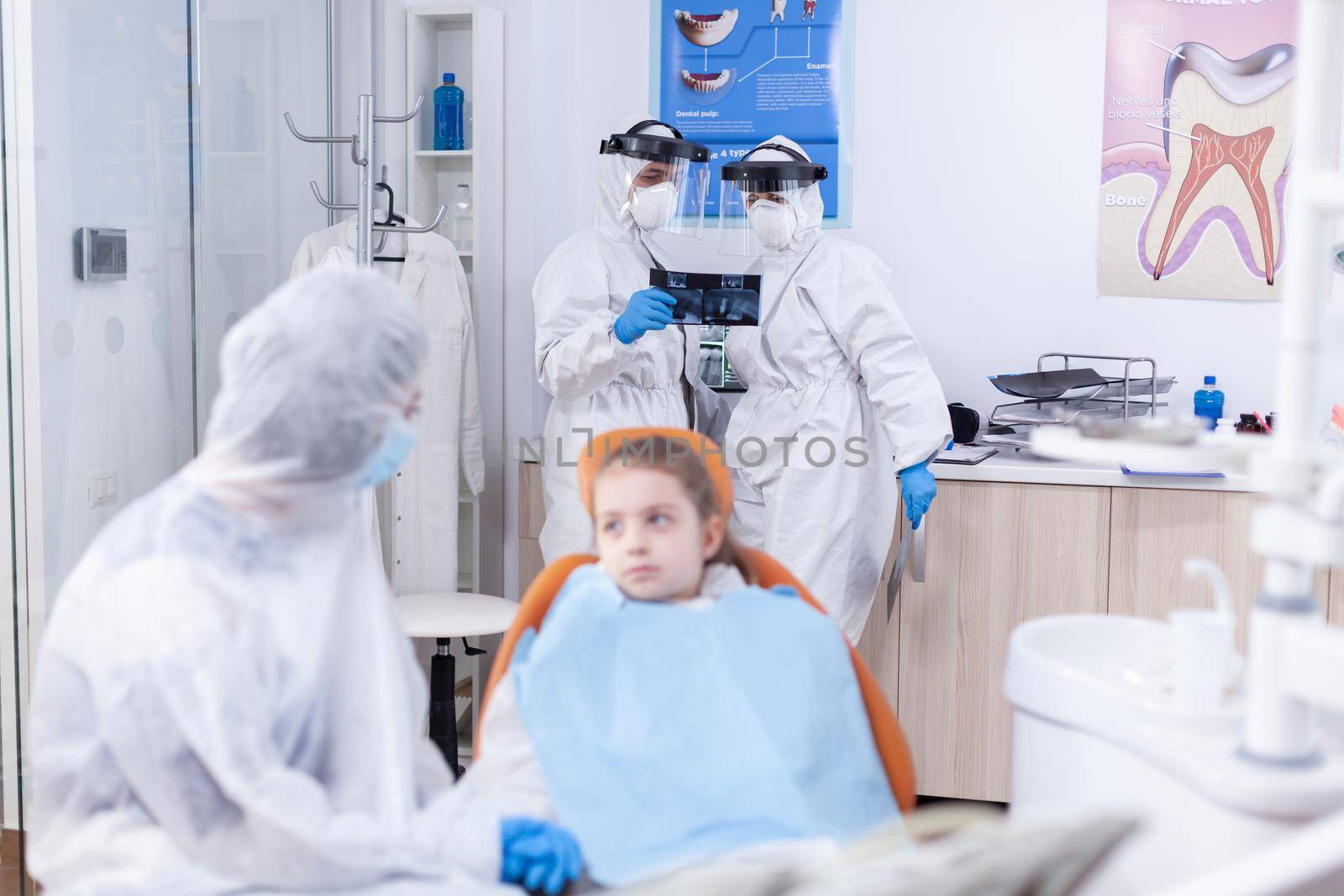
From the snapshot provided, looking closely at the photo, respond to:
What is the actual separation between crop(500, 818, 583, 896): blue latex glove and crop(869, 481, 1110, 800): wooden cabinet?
1630mm

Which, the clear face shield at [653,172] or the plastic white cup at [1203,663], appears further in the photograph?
the clear face shield at [653,172]

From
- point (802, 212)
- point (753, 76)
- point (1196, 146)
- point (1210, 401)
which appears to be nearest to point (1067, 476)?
point (1210, 401)

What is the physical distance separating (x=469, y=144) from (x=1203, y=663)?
234 centimetres

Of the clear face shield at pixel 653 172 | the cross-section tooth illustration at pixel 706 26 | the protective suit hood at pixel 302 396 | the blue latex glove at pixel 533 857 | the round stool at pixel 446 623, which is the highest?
the cross-section tooth illustration at pixel 706 26

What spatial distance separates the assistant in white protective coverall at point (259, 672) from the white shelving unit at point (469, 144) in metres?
1.88

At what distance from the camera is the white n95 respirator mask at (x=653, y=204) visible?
8.66 feet

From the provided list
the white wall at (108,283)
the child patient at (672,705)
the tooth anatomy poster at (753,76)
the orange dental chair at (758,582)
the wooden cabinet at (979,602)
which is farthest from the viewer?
the tooth anatomy poster at (753,76)

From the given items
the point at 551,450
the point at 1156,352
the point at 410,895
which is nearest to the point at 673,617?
the point at 410,895

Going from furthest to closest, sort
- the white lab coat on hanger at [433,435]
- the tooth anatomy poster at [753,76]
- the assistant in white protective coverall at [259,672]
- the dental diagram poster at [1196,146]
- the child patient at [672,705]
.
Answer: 1. the tooth anatomy poster at [753,76]
2. the dental diagram poster at [1196,146]
3. the white lab coat on hanger at [433,435]
4. the child patient at [672,705]
5. the assistant in white protective coverall at [259,672]

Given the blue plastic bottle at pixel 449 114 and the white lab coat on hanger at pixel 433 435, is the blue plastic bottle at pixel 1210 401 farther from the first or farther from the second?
the blue plastic bottle at pixel 449 114

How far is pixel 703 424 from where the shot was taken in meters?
2.99

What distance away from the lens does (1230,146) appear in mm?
3078

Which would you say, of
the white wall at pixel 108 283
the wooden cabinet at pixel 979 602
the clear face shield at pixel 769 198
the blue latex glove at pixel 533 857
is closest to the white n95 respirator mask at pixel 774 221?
the clear face shield at pixel 769 198

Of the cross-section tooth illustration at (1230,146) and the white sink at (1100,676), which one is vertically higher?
the cross-section tooth illustration at (1230,146)
